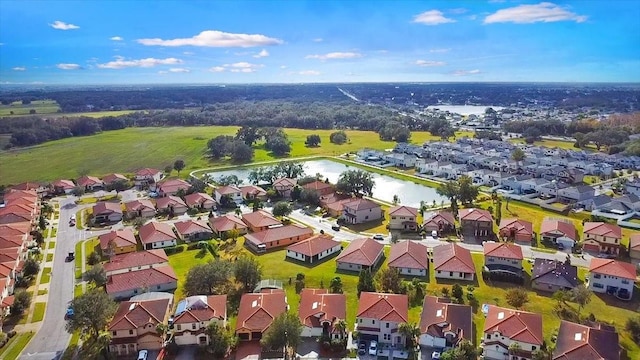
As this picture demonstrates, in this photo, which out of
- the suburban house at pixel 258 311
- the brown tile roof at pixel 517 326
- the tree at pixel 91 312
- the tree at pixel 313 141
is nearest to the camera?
the brown tile roof at pixel 517 326

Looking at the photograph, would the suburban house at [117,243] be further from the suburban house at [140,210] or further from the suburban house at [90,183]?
the suburban house at [90,183]

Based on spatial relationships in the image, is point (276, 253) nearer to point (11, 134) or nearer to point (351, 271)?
point (351, 271)

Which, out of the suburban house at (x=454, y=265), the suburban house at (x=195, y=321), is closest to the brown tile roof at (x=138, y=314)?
the suburban house at (x=195, y=321)

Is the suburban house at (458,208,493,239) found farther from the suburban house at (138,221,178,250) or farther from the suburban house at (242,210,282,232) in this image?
the suburban house at (138,221,178,250)

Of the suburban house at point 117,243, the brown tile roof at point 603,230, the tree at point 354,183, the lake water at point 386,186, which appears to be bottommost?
the lake water at point 386,186

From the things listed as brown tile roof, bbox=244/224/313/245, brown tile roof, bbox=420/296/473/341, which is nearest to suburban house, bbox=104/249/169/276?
brown tile roof, bbox=244/224/313/245

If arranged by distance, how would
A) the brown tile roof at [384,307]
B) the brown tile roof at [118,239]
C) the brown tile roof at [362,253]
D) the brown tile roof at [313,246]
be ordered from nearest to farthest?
the brown tile roof at [384,307] → the brown tile roof at [362,253] → the brown tile roof at [313,246] → the brown tile roof at [118,239]
